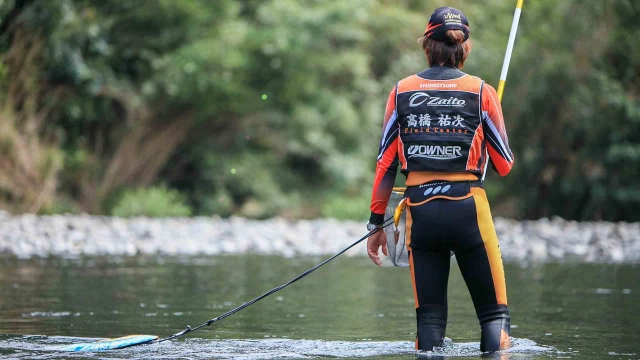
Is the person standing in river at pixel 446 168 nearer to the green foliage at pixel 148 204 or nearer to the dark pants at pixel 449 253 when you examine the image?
the dark pants at pixel 449 253

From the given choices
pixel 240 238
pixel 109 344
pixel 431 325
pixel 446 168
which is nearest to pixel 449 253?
pixel 431 325

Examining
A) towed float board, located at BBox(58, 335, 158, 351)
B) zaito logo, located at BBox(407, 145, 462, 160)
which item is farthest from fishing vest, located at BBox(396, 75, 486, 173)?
towed float board, located at BBox(58, 335, 158, 351)

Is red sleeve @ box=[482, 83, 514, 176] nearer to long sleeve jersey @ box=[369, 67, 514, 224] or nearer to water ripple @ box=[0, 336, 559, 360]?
long sleeve jersey @ box=[369, 67, 514, 224]

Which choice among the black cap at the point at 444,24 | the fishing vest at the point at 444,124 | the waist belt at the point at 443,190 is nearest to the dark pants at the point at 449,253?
the waist belt at the point at 443,190

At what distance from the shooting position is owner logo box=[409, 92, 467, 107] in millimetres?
4992

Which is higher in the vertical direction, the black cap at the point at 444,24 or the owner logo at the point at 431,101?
the black cap at the point at 444,24

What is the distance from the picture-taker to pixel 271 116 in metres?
24.7

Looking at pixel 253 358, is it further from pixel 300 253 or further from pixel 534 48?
pixel 534 48

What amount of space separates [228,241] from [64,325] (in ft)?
29.0

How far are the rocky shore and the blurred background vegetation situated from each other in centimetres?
206

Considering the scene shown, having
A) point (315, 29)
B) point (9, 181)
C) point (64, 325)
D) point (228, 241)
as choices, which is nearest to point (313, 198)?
point (315, 29)

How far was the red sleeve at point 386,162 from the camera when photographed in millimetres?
5148

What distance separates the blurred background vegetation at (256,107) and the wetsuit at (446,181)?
1505 cm

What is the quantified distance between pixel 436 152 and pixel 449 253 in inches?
21.7
